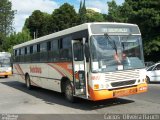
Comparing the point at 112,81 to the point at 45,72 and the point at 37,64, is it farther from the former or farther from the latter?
the point at 37,64

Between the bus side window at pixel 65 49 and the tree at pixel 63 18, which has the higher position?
the tree at pixel 63 18

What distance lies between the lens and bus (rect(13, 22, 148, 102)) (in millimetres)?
12147

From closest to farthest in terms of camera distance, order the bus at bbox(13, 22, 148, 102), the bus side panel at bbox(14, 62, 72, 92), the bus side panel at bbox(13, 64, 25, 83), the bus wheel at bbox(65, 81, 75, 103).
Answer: the bus at bbox(13, 22, 148, 102), the bus wheel at bbox(65, 81, 75, 103), the bus side panel at bbox(14, 62, 72, 92), the bus side panel at bbox(13, 64, 25, 83)

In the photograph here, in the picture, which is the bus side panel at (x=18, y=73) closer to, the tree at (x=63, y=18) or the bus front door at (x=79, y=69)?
the bus front door at (x=79, y=69)

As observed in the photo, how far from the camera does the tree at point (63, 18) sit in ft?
233

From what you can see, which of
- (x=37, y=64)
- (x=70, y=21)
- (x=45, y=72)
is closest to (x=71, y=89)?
(x=45, y=72)

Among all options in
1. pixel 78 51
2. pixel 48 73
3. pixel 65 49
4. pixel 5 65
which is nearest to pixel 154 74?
pixel 48 73

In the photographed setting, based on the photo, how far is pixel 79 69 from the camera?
1319 cm

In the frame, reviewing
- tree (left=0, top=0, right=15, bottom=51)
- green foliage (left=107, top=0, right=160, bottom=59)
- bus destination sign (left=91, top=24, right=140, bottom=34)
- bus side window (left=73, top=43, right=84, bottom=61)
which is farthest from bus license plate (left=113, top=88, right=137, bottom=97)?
tree (left=0, top=0, right=15, bottom=51)

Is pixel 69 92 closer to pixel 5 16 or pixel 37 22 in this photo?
pixel 5 16

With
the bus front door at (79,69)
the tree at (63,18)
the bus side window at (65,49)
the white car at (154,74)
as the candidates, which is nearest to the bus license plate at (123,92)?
the bus front door at (79,69)

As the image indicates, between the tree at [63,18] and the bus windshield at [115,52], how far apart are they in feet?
189

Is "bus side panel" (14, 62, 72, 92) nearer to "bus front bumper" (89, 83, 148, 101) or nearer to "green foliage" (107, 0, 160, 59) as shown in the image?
"bus front bumper" (89, 83, 148, 101)

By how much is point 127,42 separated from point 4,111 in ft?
16.8
